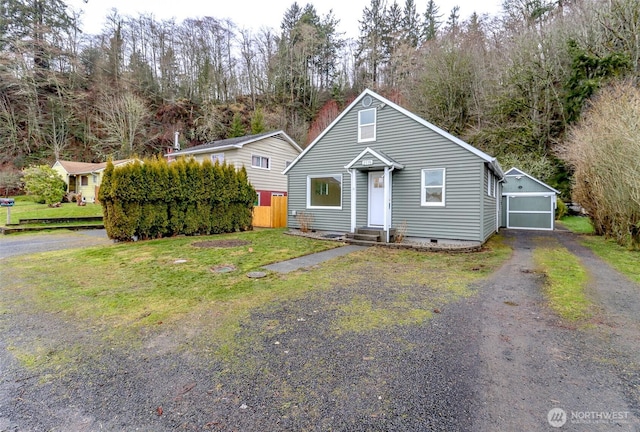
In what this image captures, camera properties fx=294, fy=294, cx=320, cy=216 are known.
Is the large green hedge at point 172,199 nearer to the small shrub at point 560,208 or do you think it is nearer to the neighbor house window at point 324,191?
the neighbor house window at point 324,191

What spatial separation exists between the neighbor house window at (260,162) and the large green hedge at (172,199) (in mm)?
5417

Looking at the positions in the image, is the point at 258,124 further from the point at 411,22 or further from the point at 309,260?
the point at 309,260

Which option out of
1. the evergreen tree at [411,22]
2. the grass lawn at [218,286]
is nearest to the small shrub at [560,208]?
the grass lawn at [218,286]

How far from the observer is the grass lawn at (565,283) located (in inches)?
160

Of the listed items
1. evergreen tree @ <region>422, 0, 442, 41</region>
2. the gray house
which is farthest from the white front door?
evergreen tree @ <region>422, 0, 442, 41</region>

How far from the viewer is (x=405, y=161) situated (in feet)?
34.8

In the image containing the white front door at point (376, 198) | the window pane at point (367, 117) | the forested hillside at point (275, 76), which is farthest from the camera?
the forested hillside at point (275, 76)

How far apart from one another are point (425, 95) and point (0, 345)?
24773 mm

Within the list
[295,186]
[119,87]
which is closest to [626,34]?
[295,186]

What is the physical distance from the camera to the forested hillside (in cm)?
1958

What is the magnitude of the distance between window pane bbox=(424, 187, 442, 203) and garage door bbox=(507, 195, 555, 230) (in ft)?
29.6

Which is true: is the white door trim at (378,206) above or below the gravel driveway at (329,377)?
above

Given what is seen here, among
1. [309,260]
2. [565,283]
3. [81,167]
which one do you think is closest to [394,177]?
→ [309,260]

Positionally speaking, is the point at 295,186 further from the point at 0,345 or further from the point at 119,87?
the point at 119,87
